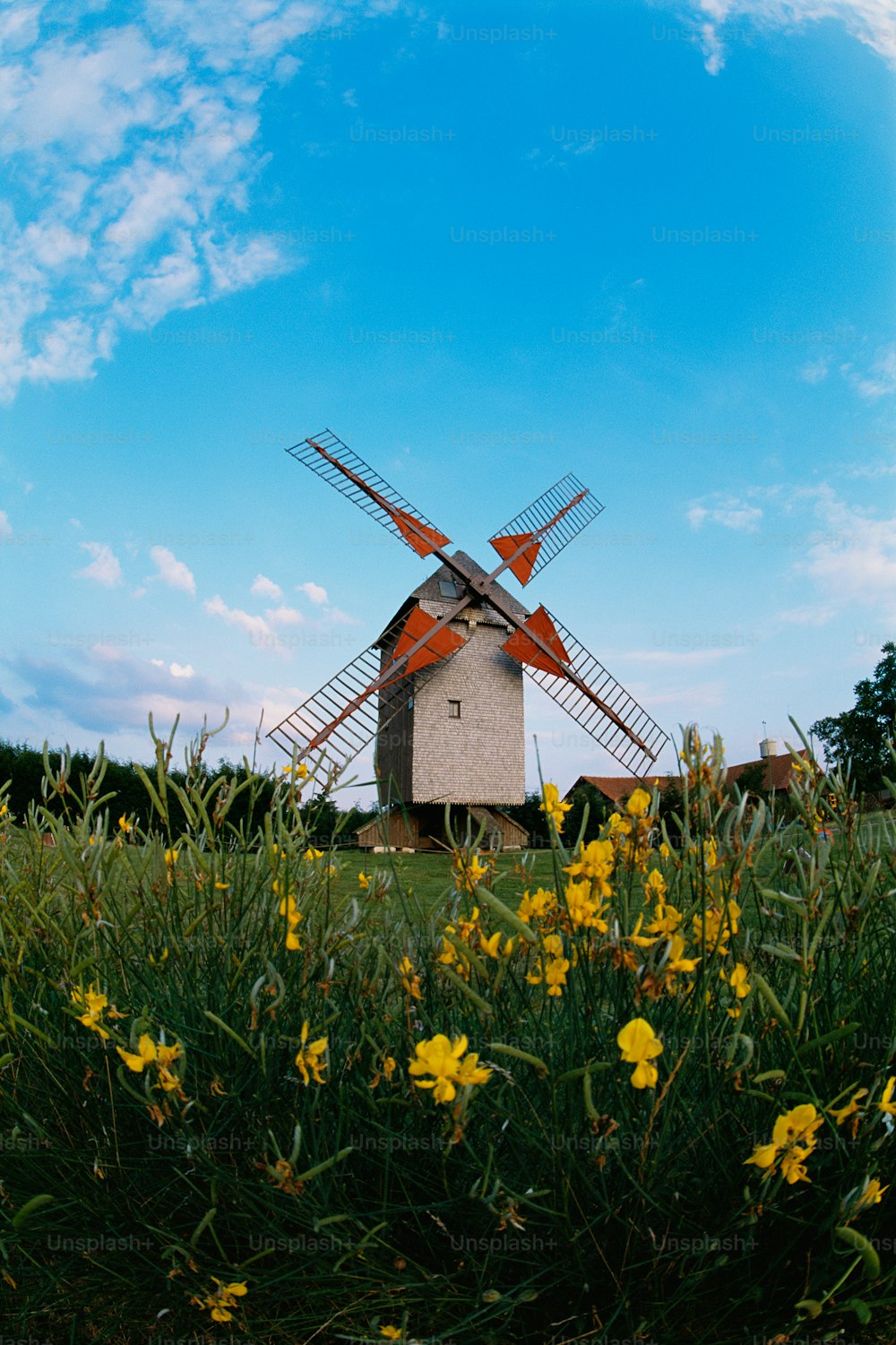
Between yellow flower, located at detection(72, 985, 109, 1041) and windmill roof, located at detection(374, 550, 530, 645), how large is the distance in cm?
1766

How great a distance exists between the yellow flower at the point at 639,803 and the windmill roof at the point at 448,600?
1785cm

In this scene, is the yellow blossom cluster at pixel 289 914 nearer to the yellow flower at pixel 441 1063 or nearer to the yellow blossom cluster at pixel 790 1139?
the yellow flower at pixel 441 1063

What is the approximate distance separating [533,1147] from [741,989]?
1.63 feet

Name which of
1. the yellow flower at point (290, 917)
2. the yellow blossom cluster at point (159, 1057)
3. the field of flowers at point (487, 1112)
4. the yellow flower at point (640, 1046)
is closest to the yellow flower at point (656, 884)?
the field of flowers at point (487, 1112)

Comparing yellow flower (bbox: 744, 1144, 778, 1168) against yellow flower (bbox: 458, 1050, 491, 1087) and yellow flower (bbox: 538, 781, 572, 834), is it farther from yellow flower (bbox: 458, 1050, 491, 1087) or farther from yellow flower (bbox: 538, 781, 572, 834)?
yellow flower (bbox: 538, 781, 572, 834)

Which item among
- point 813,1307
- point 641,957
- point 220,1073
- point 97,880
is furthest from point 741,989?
point 97,880

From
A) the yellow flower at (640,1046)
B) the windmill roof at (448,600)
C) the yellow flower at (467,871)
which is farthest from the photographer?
the windmill roof at (448,600)

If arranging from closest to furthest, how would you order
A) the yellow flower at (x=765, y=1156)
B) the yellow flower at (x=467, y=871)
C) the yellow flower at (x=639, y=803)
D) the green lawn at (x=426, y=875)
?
the yellow flower at (x=765, y=1156) < the yellow flower at (x=639, y=803) < the yellow flower at (x=467, y=871) < the green lawn at (x=426, y=875)

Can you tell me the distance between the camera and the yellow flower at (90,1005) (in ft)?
5.34

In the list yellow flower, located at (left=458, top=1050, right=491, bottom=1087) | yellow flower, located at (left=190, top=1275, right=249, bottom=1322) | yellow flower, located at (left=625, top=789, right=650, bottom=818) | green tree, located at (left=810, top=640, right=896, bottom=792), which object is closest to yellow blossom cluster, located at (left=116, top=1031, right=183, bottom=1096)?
yellow flower, located at (left=190, top=1275, right=249, bottom=1322)

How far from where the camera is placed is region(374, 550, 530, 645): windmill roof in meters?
19.7

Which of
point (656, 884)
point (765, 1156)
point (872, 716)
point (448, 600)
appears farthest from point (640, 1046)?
point (872, 716)

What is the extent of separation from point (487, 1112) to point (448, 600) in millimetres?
18441

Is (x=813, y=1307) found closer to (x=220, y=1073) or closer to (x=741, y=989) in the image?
(x=741, y=989)
